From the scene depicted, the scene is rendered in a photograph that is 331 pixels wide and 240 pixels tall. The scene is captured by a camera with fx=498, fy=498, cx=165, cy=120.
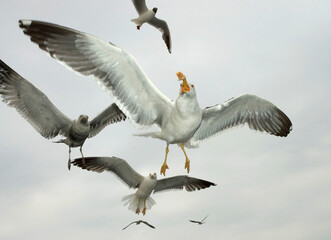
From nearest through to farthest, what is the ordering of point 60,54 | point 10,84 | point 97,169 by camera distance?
point 60,54
point 10,84
point 97,169

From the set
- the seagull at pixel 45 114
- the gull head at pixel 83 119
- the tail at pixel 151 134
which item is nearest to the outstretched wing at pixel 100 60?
the tail at pixel 151 134

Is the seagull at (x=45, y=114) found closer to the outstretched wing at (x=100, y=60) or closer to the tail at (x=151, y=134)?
the tail at (x=151, y=134)

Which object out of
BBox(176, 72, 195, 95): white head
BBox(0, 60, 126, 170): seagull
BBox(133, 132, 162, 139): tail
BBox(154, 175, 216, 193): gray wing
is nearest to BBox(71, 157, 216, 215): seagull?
BBox(154, 175, 216, 193): gray wing

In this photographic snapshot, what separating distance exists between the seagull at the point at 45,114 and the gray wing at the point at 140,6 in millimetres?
2455

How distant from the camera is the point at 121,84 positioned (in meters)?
8.29

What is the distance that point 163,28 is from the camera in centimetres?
1334

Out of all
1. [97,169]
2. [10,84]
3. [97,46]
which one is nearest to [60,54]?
[97,46]

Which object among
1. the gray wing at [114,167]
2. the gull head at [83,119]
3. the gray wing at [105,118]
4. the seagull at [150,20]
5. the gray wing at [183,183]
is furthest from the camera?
the gray wing at [183,183]

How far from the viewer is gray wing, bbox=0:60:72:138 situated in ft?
37.6

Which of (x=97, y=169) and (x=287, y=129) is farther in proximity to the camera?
(x=97, y=169)

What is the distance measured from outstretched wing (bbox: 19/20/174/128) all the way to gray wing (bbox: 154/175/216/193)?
472cm

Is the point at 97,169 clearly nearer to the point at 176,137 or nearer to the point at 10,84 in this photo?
the point at 10,84

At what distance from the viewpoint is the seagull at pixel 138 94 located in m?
7.76

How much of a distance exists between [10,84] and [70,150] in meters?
2.11
